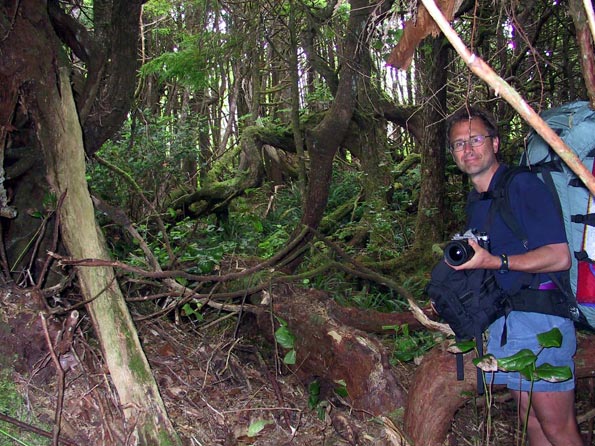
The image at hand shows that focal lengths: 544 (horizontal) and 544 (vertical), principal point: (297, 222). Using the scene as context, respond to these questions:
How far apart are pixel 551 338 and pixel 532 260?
0.36 meters

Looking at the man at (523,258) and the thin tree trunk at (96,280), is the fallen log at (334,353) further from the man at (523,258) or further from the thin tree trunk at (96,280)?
the thin tree trunk at (96,280)

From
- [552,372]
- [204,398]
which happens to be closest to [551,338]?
[552,372]

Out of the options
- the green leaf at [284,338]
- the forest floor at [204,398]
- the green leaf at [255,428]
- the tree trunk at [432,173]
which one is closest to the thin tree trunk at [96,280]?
the forest floor at [204,398]

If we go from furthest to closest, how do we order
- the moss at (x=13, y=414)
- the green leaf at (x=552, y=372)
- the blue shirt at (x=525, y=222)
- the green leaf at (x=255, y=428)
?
the green leaf at (x=255, y=428) → the moss at (x=13, y=414) → the blue shirt at (x=525, y=222) → the green leaf at (x=552, y=372)

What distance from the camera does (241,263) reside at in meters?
5.21

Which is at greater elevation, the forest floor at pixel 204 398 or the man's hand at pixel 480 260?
the man's hand at pixel 480 260

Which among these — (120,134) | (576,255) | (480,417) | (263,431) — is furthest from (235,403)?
(120,134)

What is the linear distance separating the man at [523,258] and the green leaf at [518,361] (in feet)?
0.56

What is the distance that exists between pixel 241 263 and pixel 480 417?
2.47m

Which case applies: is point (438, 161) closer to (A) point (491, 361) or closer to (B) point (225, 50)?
(B) point (225, 50)

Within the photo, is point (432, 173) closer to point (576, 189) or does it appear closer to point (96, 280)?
point (576, 189)

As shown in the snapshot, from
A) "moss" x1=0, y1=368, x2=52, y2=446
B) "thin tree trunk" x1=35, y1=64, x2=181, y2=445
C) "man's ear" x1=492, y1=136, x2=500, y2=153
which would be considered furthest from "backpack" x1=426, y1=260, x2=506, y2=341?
"moss" x1=0, y1=368, x2=52, y2=446

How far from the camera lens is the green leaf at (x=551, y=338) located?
2459 millimetres

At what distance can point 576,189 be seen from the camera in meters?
2.55
